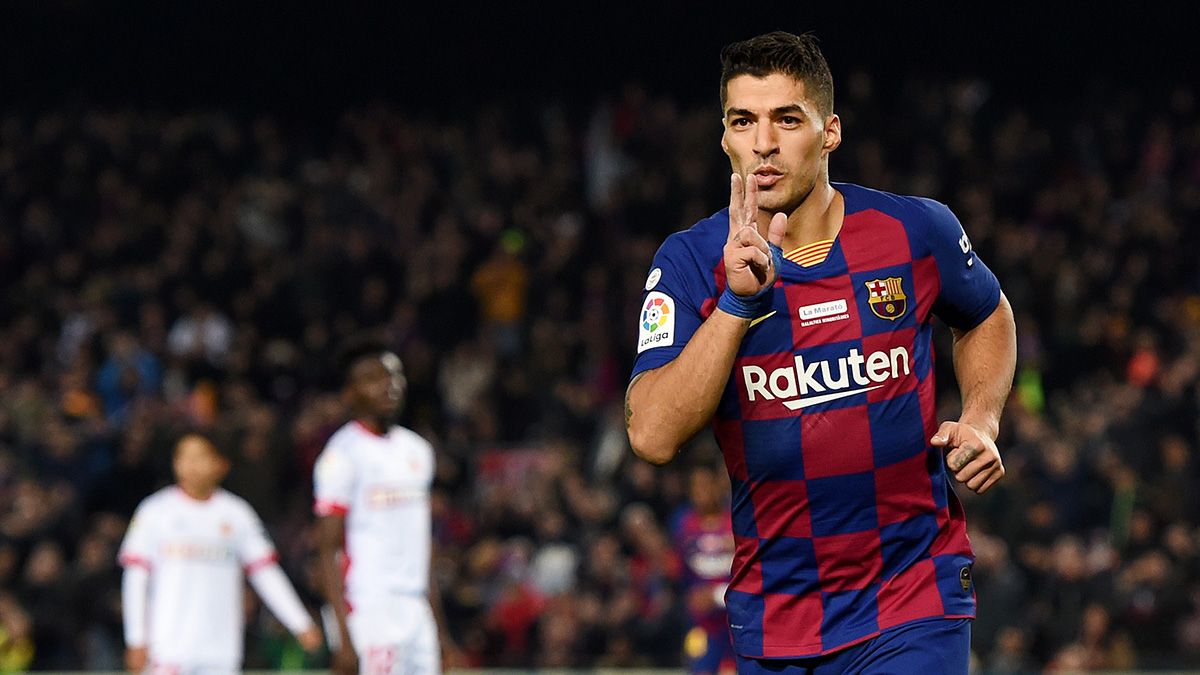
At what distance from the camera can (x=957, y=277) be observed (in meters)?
4.26

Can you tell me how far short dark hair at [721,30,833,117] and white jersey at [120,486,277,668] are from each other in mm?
6541

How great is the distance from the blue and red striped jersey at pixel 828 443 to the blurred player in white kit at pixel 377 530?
471 centimetres

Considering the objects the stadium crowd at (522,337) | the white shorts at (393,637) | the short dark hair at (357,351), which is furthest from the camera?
the stadium crowd at (522,337)

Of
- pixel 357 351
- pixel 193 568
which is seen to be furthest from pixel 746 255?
pixel 193 568

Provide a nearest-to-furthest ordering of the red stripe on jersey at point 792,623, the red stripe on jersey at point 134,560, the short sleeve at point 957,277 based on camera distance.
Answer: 1. the red stripe on jersey at point 792,623
2. the short sleeve at point 957,277
3. the red stripe on jersey at point 134,560

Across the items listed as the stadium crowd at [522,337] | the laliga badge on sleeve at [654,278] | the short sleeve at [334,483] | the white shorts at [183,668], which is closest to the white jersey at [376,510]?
the short sleeve at [334,483]

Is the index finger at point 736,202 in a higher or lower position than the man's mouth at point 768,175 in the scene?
lower

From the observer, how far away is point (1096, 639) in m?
11.8

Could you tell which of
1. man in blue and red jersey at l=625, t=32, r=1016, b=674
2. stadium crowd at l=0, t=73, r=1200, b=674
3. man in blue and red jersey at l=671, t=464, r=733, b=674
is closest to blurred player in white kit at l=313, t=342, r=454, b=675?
man in blue and red jersey at l=671, t=464, r=733, b=674

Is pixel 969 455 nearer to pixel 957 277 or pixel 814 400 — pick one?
pixel 814 400

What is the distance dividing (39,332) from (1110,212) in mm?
9575

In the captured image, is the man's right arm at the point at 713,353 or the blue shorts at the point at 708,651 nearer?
the man's right arm at the point at 713,353

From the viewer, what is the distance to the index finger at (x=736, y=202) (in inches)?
147

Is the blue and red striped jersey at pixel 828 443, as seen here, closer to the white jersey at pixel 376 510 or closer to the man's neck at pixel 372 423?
the white jersey at pixel 376 510
